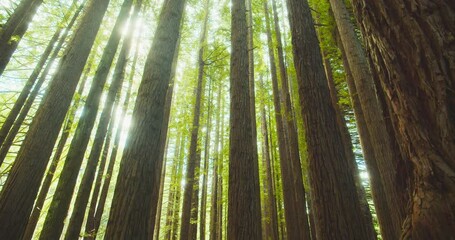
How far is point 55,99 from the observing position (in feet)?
15.3

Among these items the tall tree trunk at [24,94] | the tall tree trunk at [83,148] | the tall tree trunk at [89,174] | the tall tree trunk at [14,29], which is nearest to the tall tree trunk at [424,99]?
the tall tree trunk at [14,29]

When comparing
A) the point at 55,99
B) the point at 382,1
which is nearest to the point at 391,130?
the point at 382,1

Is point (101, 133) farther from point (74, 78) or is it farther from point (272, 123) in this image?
point (272, 123)

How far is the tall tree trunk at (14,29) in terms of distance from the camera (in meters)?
3.55

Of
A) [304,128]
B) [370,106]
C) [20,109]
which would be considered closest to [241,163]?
[304,128]

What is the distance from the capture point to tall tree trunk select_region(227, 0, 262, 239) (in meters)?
3.98

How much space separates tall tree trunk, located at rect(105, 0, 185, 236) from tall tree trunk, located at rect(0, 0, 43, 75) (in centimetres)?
185

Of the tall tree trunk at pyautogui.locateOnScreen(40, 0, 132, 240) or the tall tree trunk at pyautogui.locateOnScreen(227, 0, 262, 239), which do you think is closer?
the tall tree trunk at pyautogui.locateOnScreen(227, 0, 262, 239)

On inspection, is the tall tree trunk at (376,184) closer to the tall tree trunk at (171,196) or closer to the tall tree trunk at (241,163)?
the tall tree trunk at (241,163)

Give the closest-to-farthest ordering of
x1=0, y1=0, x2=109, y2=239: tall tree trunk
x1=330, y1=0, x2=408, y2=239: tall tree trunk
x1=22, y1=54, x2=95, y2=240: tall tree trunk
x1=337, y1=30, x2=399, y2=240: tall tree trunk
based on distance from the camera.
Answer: x1=0, y1=0, x2=109, y2=239: tall tree trunk, x1=330, y1=0, x2=408, y2=239: tall tree trunk, x1=337, y1=30, x2=399, y2=240: tall tree trunk, x1=22, y1=54, x2=95, y2=240: tall tree trunk

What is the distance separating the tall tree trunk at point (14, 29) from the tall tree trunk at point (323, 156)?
3.93 meters

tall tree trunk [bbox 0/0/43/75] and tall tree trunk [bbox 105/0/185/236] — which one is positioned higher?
tall tree trunk [bbox 0/0/43/75]

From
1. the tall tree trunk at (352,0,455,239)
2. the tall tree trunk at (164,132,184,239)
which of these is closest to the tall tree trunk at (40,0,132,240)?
the tall tree trunk at (352,0,455,239)

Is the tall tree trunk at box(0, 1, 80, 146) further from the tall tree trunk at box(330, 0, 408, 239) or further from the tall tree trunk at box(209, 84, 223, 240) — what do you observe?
the tall tree trunk at box(209, 84, 223, 240)
